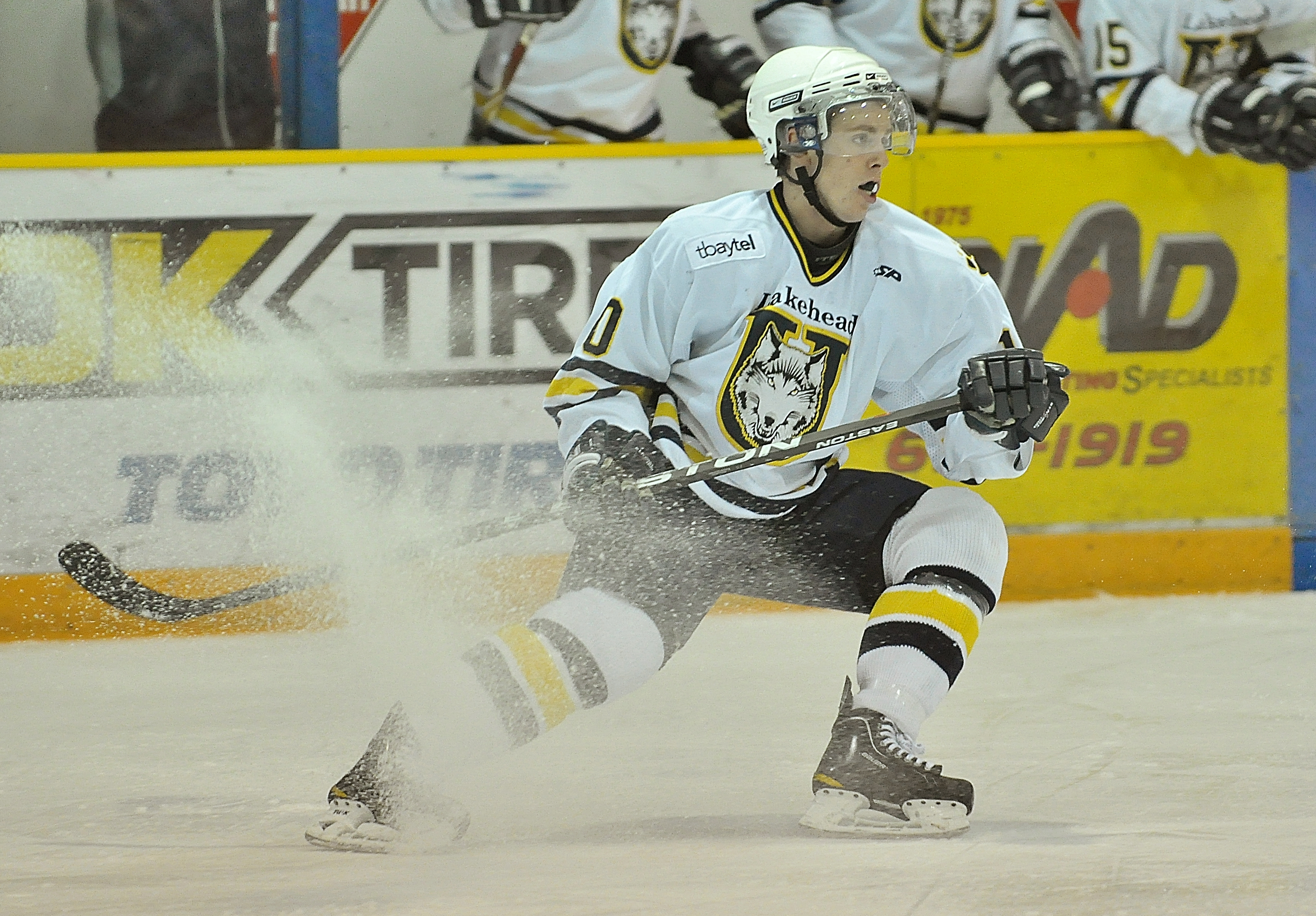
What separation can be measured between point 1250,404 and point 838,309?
2104mm

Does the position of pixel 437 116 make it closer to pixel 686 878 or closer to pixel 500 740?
pixel 500 740

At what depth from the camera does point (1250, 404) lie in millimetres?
4094

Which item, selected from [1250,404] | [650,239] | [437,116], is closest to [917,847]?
[650,239]

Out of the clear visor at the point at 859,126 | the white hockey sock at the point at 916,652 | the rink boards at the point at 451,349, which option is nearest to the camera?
the white hockey sock at the point at 916,652

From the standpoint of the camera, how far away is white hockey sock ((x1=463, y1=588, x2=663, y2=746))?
7.04 ft

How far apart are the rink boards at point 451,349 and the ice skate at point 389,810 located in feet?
4.18

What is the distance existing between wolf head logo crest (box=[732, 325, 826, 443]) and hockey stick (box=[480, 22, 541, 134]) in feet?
5.90

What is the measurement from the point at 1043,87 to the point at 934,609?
7.46 ft

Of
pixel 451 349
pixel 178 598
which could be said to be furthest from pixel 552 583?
pixel 178 598

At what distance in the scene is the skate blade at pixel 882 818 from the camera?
2158mm

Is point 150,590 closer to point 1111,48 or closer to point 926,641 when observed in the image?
point 926,641

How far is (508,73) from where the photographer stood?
157 inches

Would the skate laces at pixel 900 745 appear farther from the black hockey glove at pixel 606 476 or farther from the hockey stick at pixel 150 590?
the hockey stick at pixel 150 590

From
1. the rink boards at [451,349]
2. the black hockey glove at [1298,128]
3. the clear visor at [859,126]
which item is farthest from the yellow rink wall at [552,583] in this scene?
the clear visor at [859,126]
